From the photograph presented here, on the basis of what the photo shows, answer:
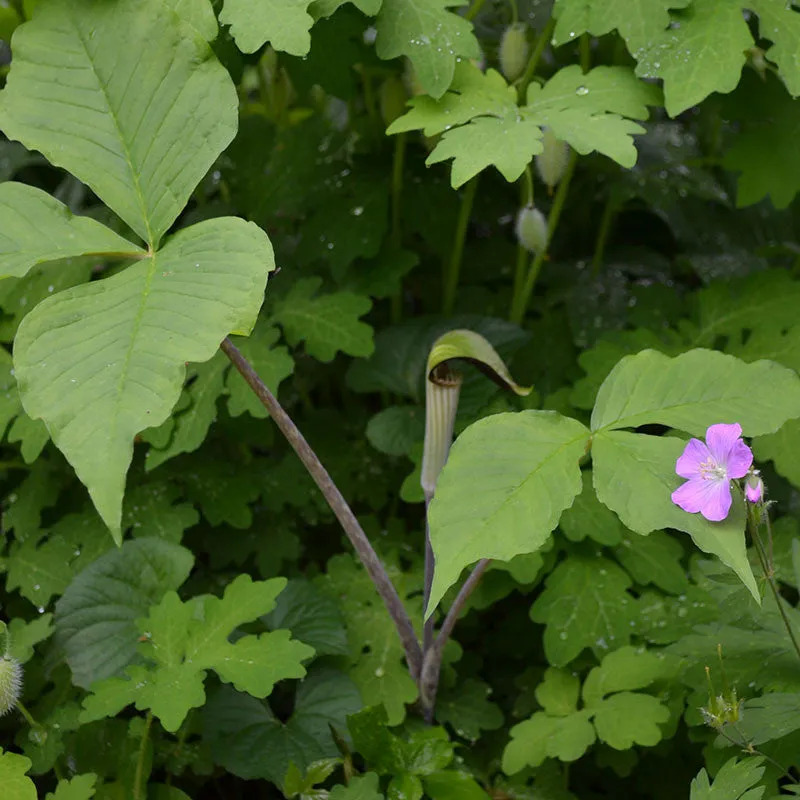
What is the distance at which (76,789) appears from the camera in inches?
44.4

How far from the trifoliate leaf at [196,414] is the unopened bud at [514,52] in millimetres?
704

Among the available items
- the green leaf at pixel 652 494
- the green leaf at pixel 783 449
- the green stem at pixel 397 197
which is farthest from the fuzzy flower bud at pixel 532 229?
the green leaf at pixel 652 494

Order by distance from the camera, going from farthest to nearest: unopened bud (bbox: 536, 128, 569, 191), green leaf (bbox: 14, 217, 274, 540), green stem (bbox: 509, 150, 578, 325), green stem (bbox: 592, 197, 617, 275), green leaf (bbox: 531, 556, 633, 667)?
green stem (bbox: 592, 197, 617, 275) < green stem (bbox: 509, 150, 578, 325) < unopened bud (bbox: 536, 128, 569, 191) < green leaf (bbox: 531, 556, 633, 667) < green leaf (bbox: 14, 217, 274, 540)

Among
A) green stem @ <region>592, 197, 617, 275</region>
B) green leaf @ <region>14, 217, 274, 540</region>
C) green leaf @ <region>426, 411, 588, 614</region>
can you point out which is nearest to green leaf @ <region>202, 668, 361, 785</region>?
green leaf @ <region>426, 411, 588, 614</region>

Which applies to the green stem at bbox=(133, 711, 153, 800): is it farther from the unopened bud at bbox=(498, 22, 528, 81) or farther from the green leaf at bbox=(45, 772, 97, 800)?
the unopened bud at bbox=(498, 22, 528, 81)

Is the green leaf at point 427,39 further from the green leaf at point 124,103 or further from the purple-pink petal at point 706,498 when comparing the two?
the purple-pink petal at point 706,498

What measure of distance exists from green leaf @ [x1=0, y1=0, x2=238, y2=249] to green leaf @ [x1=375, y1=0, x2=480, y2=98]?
0.31 meters

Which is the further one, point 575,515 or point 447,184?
point 447,184

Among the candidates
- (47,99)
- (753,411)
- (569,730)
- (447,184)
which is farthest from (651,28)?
(569,730)

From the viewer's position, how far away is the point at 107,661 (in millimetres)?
1272

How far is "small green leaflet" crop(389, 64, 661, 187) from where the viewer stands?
1.20 meters

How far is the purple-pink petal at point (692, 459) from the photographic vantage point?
0.93 meters

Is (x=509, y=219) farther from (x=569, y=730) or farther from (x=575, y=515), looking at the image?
(x=569, y=730)

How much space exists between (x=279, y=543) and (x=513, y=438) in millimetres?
758
